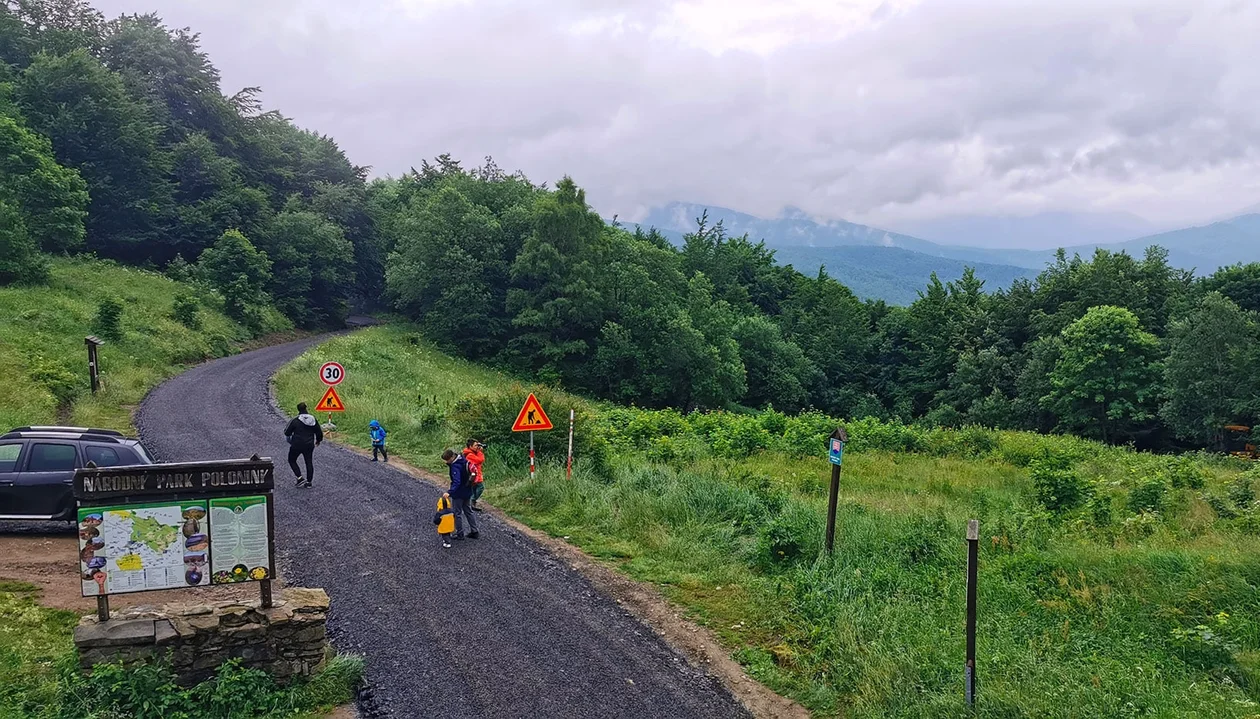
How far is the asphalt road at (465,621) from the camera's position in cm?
715

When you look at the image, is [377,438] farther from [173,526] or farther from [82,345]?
[82,345]

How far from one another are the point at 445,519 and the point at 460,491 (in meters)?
0.51

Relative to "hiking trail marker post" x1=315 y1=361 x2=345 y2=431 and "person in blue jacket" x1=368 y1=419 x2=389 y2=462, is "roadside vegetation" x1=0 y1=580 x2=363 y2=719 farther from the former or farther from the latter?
"hiking trail marker post" x1=315 y1=361 x2=345 y2=431

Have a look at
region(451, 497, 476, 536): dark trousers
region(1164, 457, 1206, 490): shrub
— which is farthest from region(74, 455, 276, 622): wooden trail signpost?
region(1164, 457, 1206, 490): shrub

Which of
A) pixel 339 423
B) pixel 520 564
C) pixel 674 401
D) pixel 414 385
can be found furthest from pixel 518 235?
pixel 520 564

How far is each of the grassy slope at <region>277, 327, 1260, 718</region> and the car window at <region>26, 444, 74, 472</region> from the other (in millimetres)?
7359

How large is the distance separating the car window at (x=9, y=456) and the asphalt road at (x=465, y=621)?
3.96 m

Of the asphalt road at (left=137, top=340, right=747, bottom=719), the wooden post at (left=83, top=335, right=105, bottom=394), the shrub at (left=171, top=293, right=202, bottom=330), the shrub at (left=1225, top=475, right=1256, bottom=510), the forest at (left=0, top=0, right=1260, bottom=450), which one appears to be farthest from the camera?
the forest at (left=0, top=0, right=1260, bottom=450)

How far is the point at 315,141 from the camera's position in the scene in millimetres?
65375

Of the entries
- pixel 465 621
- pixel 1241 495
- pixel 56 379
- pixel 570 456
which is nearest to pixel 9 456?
pixel 465 621

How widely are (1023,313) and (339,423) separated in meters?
53.8

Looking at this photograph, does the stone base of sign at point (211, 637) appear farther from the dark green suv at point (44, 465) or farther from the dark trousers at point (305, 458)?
the dark trousers at point (305, 458)

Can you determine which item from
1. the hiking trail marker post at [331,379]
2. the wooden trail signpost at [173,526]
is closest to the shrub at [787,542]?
the wooden trail signpost at [173,526]

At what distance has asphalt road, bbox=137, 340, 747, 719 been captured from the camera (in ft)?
23.5
